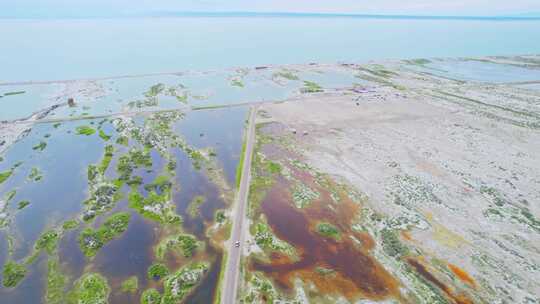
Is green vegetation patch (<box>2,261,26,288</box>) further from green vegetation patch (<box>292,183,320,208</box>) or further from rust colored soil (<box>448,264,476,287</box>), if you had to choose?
rust colored soil (<box>448,264,476,287</box>)

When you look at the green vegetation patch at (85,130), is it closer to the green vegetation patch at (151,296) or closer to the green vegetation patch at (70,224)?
the green vegetation patch at (70,224)

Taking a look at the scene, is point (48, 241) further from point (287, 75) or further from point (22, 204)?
point (287, 75)

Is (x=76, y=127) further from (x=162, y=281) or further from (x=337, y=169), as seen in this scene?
(x=337, y=169)

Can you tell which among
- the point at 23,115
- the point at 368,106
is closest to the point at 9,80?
the point at 23,115

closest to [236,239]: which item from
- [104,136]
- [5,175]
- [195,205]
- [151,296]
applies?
[195,205]

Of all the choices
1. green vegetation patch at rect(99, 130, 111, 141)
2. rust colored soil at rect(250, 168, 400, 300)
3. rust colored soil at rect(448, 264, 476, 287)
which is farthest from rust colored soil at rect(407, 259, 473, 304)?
green vegetation patch at rect(99, 130, 111, 141)

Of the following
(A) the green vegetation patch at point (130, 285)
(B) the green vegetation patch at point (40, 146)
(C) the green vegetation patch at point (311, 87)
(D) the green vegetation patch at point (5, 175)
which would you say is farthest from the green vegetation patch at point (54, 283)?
(C) the green vegetation patch at point (311, 87)
